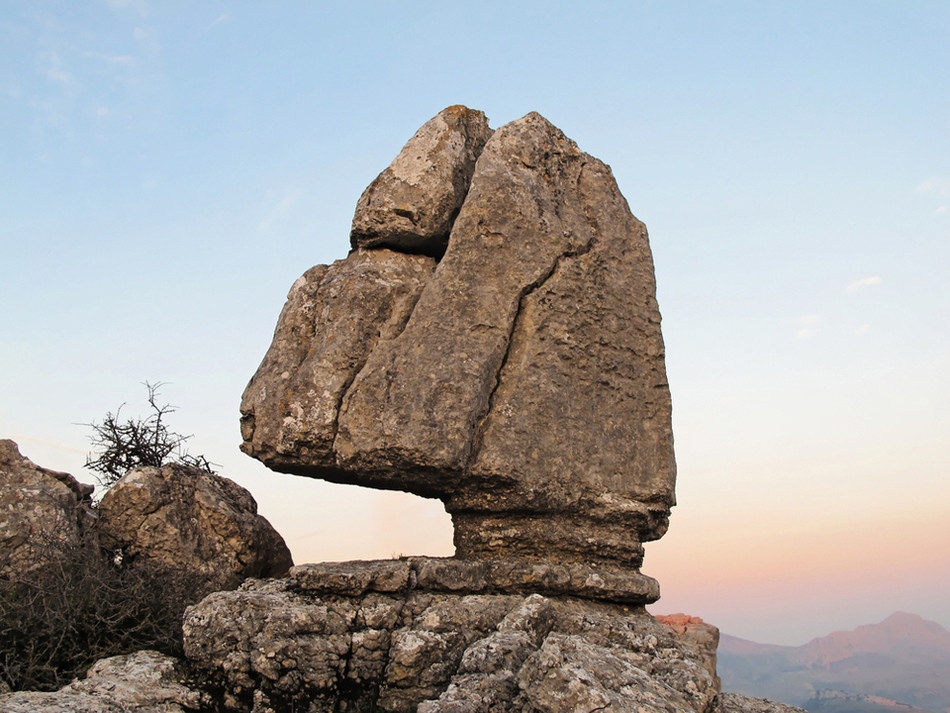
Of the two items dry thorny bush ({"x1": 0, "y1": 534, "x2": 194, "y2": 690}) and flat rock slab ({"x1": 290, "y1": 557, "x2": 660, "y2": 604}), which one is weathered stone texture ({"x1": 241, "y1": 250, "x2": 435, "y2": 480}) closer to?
flat rock slab ({"x1": 290, "y1": 557, "x2": 660, "y2": 604})

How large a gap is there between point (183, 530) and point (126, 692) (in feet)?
8.84

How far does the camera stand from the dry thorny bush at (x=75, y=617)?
643cm

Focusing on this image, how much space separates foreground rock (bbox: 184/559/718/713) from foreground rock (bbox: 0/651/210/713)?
0.20 m

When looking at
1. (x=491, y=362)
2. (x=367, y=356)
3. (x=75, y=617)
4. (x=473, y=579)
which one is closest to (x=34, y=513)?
(x=75, y=617)

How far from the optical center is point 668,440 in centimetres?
866

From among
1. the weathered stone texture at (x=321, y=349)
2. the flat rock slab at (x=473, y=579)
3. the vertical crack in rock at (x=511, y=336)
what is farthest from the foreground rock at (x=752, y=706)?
the weathered stone texture at (x=321, y=349)

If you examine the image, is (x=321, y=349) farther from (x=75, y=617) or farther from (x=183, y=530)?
(x=75, y=617)

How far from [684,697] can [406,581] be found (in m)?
2.28

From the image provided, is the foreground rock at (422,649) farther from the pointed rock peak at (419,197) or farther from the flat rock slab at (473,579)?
the pointed rock peak at (419,197)

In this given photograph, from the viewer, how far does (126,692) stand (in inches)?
234

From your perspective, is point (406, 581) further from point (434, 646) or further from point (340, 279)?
point (340, 279)

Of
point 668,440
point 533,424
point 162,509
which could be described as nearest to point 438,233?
point 533,424

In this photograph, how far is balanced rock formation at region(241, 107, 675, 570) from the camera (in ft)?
25.1

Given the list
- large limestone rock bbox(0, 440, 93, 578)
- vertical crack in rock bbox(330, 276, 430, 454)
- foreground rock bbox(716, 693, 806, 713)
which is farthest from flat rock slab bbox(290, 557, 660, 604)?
large limestone rock bbox(0, 440, 93, 578)
